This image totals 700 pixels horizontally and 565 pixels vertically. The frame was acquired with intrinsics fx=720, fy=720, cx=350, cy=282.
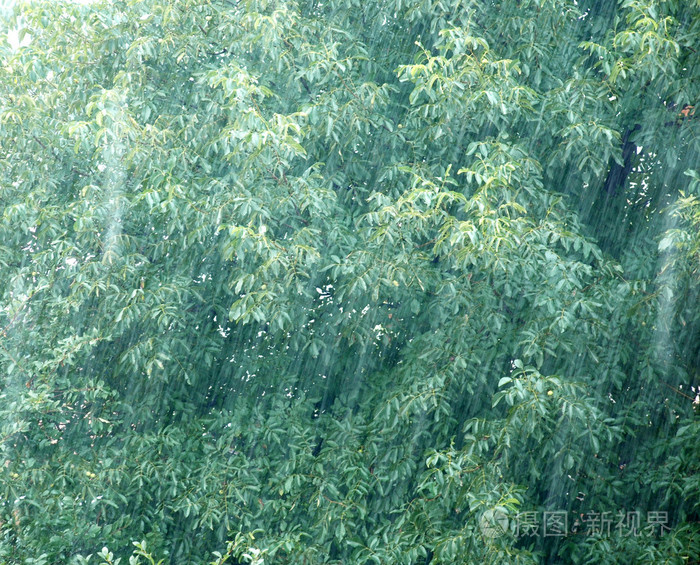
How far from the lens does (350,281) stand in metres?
4.23

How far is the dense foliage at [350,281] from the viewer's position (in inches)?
160

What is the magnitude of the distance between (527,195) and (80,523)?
349 cm

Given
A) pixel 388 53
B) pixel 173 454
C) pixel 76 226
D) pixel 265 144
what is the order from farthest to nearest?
pixel 388 53 < pixel 173 454 < pixel 76 226 < pixel 265 144

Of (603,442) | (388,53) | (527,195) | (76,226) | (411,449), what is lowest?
(411,449)

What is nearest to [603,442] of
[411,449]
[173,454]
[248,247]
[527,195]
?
[411,449]

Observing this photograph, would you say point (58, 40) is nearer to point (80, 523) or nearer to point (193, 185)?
point (193, 185)

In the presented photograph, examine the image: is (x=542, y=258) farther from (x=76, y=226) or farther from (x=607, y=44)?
(x=76, y=226)

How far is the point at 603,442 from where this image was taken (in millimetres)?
4246

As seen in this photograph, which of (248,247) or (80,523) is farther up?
(248,247)

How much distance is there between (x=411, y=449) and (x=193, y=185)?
2115mm

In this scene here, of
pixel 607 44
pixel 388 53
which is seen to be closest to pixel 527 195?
pixel 607 44

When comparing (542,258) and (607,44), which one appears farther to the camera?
(607,44)

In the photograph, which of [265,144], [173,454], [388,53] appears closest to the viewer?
[265,144]

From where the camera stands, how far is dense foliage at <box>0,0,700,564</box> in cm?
406
